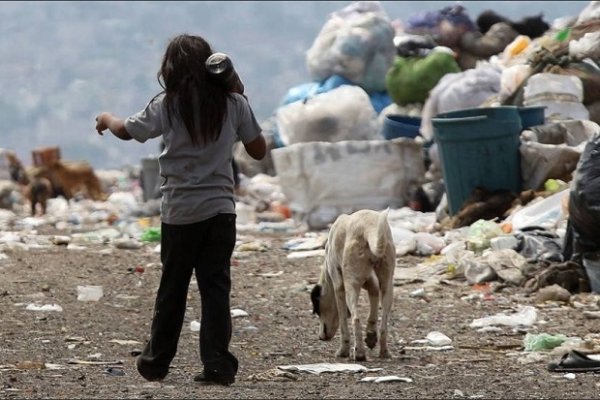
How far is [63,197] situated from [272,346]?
53.1 feet

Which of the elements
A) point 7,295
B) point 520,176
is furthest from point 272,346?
point 520,176

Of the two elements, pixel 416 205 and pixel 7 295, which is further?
pixel 416 205

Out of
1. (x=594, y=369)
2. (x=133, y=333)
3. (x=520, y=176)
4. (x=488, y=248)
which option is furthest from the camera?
(x=520, y=176)

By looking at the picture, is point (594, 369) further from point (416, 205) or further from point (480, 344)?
point (416, 205)

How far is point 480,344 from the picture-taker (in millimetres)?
7004

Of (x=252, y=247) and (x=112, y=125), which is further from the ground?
(x=112, y=125)

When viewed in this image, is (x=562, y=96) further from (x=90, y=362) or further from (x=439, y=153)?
(x=90, y=362)

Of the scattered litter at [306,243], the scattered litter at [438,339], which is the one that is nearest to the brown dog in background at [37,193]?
the scattered litter at [306,243]

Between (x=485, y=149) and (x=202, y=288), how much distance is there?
23.4ft

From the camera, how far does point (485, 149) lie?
1213cm

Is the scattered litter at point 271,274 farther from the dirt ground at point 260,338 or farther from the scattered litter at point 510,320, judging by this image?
the scattered litter at point 510,320

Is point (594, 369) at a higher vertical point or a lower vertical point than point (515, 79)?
lower

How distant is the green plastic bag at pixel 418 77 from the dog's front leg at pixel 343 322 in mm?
9824

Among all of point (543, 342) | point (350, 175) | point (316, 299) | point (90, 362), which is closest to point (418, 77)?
point (350, 175)
